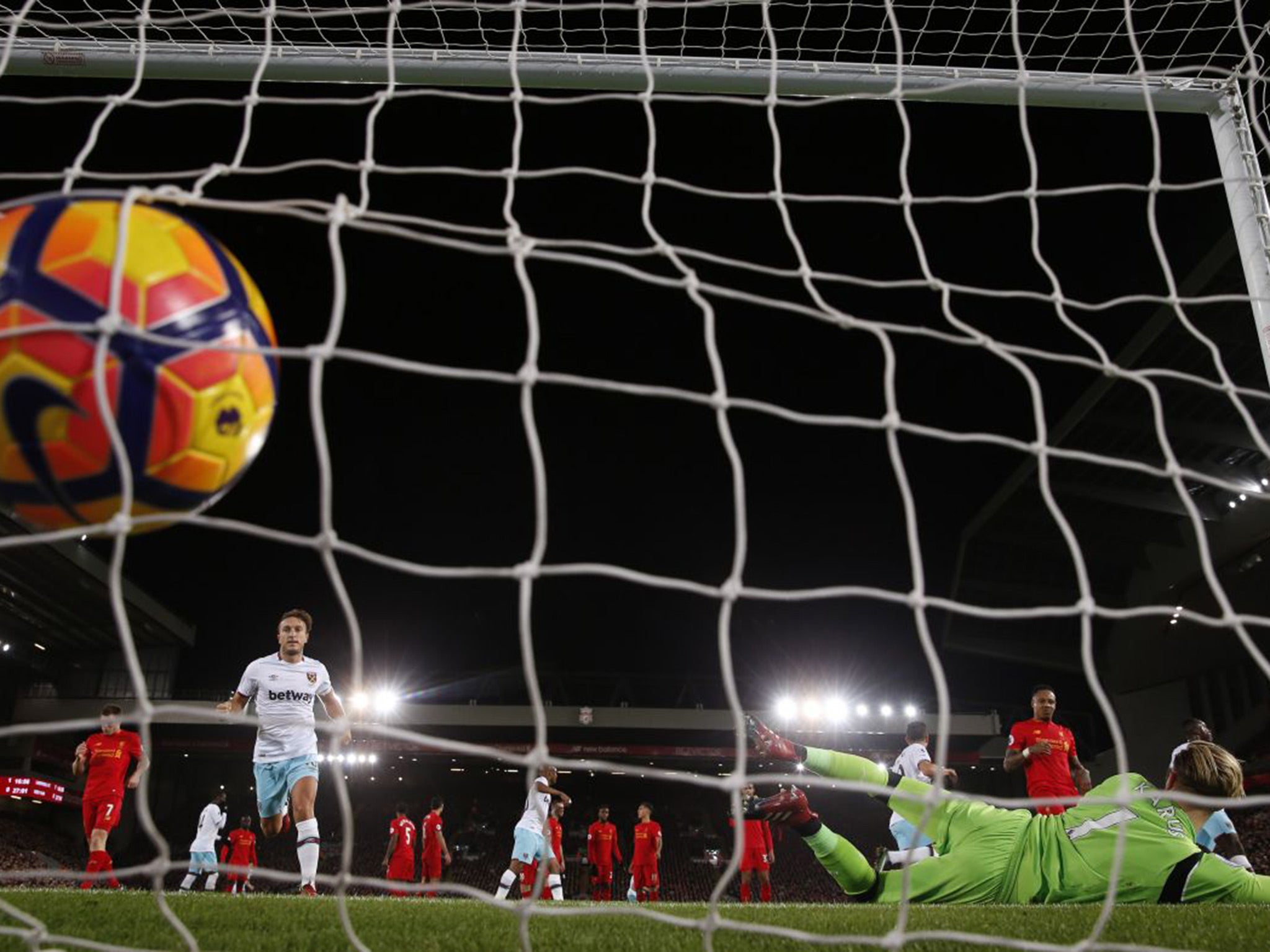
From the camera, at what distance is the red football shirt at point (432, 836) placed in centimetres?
1136

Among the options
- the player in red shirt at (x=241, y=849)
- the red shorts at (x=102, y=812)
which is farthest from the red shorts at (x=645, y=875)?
the red shorts at (x=102, y=812)

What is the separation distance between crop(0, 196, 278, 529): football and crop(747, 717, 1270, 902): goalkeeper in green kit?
9.62 ft

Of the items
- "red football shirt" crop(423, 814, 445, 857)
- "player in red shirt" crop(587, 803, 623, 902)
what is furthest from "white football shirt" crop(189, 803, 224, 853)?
"player in red shirt" crop(587, 803, 623, 902)

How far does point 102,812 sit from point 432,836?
5.07m

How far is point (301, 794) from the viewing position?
5.22m

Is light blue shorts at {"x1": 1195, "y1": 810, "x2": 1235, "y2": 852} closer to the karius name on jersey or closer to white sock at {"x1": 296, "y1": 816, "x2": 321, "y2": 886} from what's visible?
the karius name on jersey

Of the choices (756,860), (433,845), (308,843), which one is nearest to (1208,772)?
(308,843)

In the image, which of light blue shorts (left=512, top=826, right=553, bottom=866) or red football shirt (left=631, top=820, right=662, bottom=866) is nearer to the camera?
light blue shorts (left=512, top=826, right=553, bottom=866)

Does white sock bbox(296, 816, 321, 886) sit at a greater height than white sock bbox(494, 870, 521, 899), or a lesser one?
greater

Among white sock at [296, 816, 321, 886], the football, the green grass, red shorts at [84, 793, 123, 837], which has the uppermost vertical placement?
the football

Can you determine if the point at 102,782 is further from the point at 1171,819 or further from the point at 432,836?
the point at 1171,819

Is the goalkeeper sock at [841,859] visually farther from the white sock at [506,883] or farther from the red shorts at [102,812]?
the white sock at [506,883]

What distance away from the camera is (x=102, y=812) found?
22.9 ft

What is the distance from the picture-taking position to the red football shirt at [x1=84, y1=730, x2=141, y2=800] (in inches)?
279
